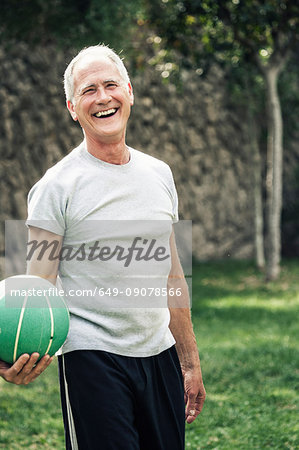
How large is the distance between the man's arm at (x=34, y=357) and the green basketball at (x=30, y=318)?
1.1 inches

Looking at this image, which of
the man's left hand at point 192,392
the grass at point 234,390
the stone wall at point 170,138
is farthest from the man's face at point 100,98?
the stone wall at point 170,138

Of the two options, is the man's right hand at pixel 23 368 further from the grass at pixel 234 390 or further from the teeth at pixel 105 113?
the grass at pixel 234 390

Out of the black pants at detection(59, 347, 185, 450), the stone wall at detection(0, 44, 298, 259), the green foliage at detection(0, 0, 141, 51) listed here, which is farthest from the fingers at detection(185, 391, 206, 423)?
the stone wall at detection(0, 44, 298, 259)

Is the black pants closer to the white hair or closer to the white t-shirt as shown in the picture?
the white t-shirt

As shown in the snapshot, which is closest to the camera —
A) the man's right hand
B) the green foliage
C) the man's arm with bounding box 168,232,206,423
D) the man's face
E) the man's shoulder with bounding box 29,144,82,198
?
the man's right hand

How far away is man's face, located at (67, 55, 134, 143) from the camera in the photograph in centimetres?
223

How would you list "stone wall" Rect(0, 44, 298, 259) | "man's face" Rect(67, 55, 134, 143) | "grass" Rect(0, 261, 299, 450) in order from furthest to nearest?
"stone wall" Rect(0, 44, 298, 259)
"grass" Rect(0, 261, 299, 450)
"man's face" Rect(67, 55, 134, 143)

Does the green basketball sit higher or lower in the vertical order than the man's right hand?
higher

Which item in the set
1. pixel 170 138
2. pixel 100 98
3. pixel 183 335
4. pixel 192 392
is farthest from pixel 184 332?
pixel 170 138

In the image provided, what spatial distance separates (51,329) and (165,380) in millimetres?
460

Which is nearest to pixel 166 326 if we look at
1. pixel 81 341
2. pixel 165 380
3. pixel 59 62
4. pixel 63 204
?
pixel 165 380

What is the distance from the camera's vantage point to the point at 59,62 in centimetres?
1234

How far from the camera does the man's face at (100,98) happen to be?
223 centimetres

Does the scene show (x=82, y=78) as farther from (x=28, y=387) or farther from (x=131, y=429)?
(x=28, y=387)
